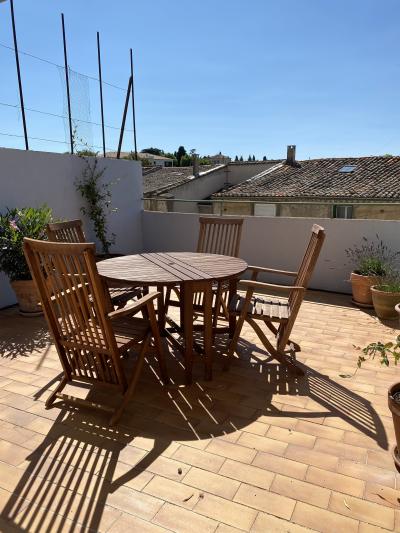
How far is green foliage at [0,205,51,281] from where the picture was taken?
3.68 meters

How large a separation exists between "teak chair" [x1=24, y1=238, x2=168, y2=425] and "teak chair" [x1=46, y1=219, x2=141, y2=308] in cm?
69

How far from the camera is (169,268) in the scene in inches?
106

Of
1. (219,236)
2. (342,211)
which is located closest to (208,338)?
(219,236)

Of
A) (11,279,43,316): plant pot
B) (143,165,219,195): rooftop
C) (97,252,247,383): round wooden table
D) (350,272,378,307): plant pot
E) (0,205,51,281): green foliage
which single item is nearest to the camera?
(97,252,247,383): round wooden table

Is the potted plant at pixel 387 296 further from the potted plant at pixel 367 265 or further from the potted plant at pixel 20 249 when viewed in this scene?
the potted plant at pixel 20 249

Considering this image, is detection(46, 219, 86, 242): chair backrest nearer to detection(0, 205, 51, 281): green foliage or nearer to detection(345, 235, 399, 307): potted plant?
detection(0, 205, 51, 281): green foliage

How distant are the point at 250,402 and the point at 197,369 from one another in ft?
1.91

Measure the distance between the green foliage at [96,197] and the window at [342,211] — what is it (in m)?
3.28

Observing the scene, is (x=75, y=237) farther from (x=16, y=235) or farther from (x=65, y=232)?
(x=16, y=235)

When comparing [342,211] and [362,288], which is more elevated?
[342,211]

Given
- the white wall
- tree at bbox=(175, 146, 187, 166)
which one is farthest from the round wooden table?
tree at bbox=(175, 146, 187, 166)

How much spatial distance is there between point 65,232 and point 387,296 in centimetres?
326

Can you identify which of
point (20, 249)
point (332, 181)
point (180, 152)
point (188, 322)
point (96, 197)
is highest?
point (180, 152)

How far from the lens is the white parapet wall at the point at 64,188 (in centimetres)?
416
